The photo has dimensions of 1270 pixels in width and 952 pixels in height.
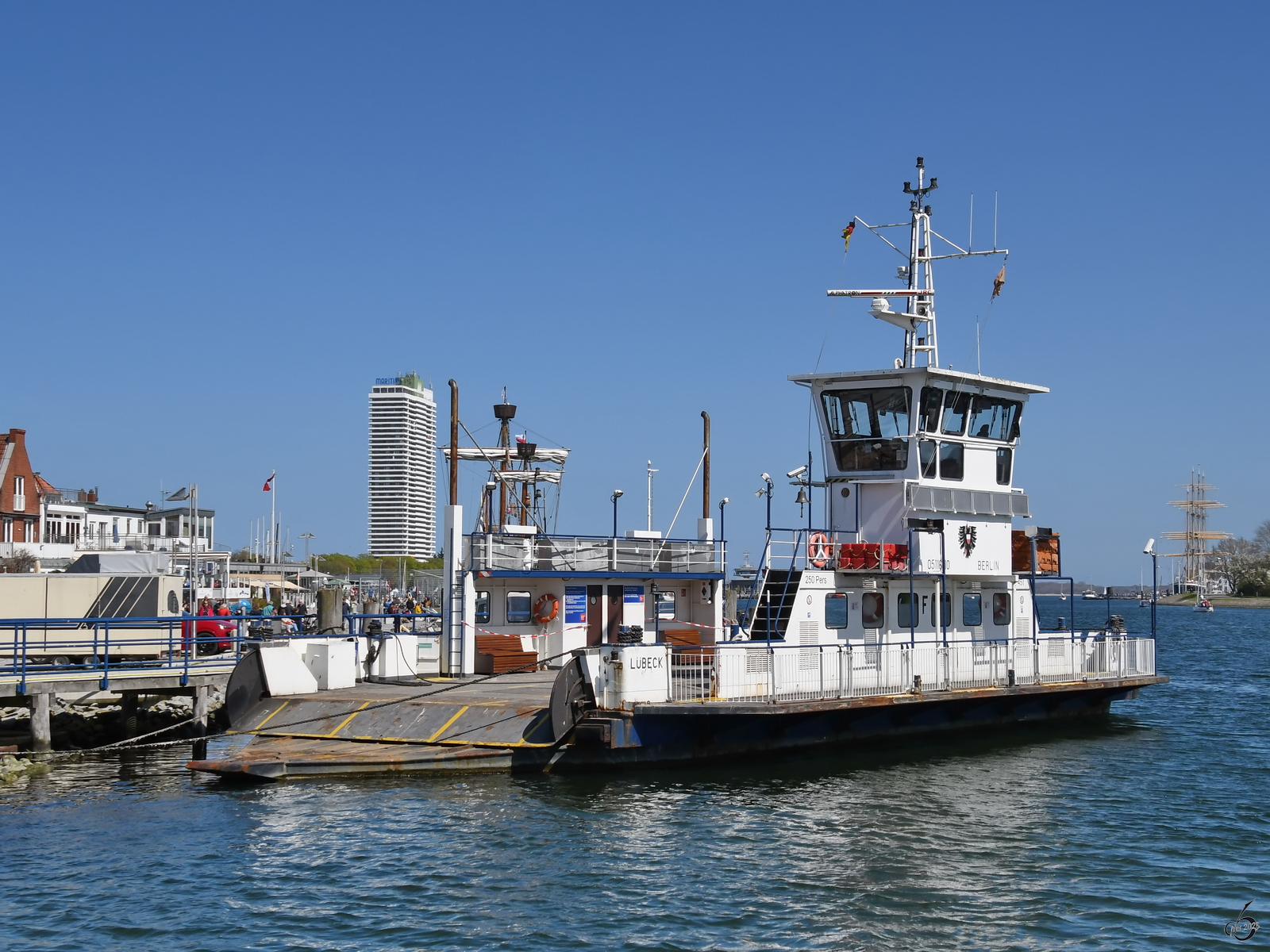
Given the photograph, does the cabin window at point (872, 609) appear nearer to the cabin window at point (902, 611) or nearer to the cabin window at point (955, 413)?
the cabin window at point (902, 611)

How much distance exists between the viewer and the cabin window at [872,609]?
84.5 ft

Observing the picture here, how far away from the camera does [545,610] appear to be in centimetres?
2730

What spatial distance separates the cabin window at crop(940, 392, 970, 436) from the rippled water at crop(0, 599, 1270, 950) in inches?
288

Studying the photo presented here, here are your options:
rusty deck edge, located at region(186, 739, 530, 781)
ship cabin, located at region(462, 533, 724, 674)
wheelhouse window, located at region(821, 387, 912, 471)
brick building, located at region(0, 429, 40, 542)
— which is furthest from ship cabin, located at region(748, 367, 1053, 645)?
brick building, located at region(0, 429, 40, 542)

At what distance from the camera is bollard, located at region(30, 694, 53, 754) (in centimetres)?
2336

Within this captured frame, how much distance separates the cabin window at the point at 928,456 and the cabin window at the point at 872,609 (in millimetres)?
2746

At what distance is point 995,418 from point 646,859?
15.7 metres

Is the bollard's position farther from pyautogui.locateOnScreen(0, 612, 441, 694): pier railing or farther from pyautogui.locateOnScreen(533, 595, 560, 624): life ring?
pyautogui.locateOnScreen(533, 595, 560, 624): life ring

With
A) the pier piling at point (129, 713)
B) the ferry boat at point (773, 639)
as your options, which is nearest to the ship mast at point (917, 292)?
the ferry boat at point (773, 639)

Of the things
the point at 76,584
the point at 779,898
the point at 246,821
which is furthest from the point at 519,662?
the point at 76,584

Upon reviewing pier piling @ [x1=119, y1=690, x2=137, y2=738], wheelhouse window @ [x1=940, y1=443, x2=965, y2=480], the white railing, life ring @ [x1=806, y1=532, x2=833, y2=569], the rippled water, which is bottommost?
the rippled water

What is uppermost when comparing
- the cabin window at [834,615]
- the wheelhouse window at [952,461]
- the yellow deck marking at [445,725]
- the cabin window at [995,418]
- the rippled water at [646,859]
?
the cabin window at [995,418]

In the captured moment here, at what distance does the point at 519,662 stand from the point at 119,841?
11.3 m

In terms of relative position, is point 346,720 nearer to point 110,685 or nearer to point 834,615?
point 110,685
